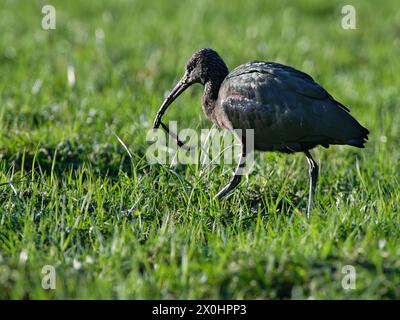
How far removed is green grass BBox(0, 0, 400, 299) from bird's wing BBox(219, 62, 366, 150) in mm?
427

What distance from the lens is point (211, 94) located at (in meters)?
6.23

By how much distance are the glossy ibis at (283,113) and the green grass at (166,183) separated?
1.17 ft

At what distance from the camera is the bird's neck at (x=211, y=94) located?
6.21 metres

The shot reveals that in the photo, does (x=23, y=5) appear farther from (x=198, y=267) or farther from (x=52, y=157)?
(x=198, y=267)

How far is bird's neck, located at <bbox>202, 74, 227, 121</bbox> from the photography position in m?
6.21

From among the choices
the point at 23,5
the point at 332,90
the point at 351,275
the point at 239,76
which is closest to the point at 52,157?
the point at 239,76

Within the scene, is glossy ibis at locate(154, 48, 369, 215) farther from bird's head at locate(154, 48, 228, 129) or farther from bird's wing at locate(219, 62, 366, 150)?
bird's head at locate(154, 48, 228, 129)

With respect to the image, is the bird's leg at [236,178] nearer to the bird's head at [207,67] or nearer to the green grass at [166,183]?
the green grass at [166,183]

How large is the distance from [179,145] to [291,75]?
104cm

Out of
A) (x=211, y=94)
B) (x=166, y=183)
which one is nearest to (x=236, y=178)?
(x=166, y=183)

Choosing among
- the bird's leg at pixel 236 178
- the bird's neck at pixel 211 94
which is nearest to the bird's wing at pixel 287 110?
the bird's leg at pixel 236 178

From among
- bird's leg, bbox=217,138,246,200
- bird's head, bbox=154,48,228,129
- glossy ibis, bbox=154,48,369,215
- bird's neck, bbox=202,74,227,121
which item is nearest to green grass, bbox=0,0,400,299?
Result: bird's leg, bbox=217,138,246,200

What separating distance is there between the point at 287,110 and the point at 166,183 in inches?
38.0

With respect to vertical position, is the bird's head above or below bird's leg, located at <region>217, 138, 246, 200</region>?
above
